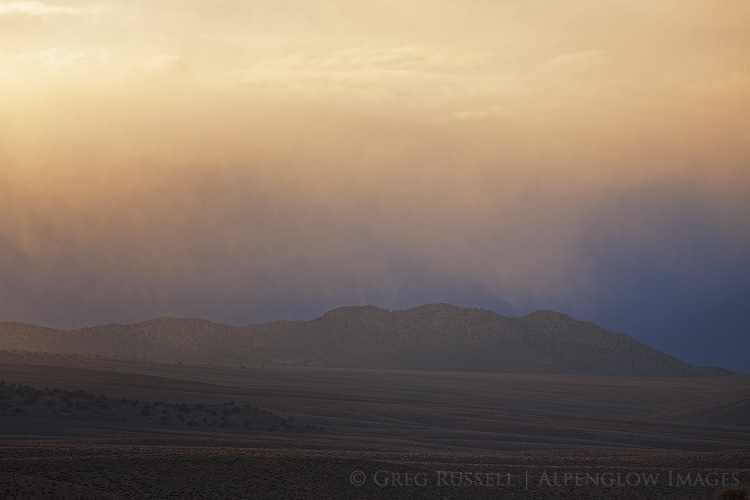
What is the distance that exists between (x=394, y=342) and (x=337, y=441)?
4351 inches

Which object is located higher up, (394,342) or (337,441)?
(394,342)

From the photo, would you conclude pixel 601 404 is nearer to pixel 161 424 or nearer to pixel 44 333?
pixel 161 424

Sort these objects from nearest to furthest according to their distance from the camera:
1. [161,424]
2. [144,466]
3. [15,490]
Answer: [15,490] < [144,466] < [161,424]

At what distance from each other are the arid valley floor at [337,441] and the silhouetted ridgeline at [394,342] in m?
48.3

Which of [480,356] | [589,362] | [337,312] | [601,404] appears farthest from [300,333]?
[601,404]

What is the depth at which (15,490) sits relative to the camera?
57.2ft

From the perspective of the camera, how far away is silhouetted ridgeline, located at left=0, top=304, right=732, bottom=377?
5246 inches

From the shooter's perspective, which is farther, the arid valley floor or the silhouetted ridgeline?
the silhouetted ridgeline

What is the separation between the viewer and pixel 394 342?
14838 centimetres

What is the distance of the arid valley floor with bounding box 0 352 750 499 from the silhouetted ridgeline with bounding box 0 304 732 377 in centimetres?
4829

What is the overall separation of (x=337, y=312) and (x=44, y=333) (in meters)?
52.9

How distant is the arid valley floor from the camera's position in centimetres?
2211

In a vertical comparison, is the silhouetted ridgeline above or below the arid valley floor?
above

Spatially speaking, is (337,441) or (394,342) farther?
(394,342)
